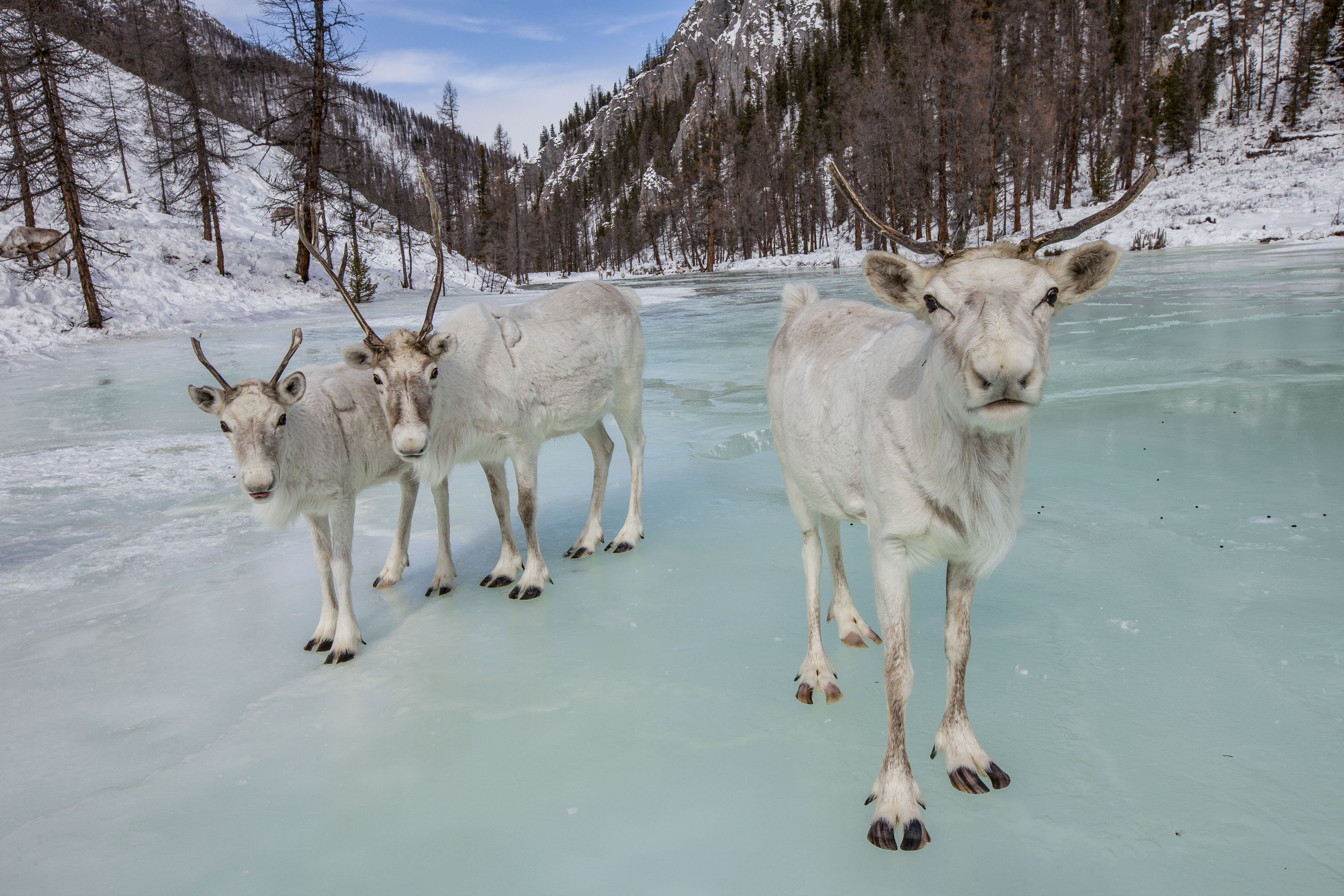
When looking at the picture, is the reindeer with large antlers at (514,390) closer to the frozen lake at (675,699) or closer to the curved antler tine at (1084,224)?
the frozen lake at (675,699)

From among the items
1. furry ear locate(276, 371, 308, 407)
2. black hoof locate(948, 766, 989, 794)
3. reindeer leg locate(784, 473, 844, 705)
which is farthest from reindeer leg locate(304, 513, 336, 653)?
black hoof locate(948, 766, 989, 794)

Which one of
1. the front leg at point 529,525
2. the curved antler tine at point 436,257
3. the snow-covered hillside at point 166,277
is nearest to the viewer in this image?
the curved antler tine at point 436,257

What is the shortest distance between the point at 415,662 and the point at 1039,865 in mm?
3049

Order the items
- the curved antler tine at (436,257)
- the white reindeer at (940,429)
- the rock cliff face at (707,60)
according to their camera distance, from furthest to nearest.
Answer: the rock cliff face at (707,60) → the curved antler tine at (436,257) → the white reindeer at (940,429)

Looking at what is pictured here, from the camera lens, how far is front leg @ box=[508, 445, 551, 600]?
488 cm

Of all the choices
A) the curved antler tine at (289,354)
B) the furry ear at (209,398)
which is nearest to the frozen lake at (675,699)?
the furry ear at (209,398)

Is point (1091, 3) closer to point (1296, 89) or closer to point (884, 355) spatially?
point (1296, 89)

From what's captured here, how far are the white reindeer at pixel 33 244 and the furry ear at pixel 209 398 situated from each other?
24797 millimetres

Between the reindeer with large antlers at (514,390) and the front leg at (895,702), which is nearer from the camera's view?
the front leg at (895,702)

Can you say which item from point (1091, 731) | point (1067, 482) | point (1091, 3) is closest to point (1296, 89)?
point (1091, 3)

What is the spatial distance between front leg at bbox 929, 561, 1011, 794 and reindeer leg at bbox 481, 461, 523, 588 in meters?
3.14

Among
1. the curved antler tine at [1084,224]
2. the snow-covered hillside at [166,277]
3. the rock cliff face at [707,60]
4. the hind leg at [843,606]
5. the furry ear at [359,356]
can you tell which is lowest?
the hind leg at [843,606]

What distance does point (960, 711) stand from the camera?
2850 millimetres

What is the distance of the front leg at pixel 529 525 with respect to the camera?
4875mm
